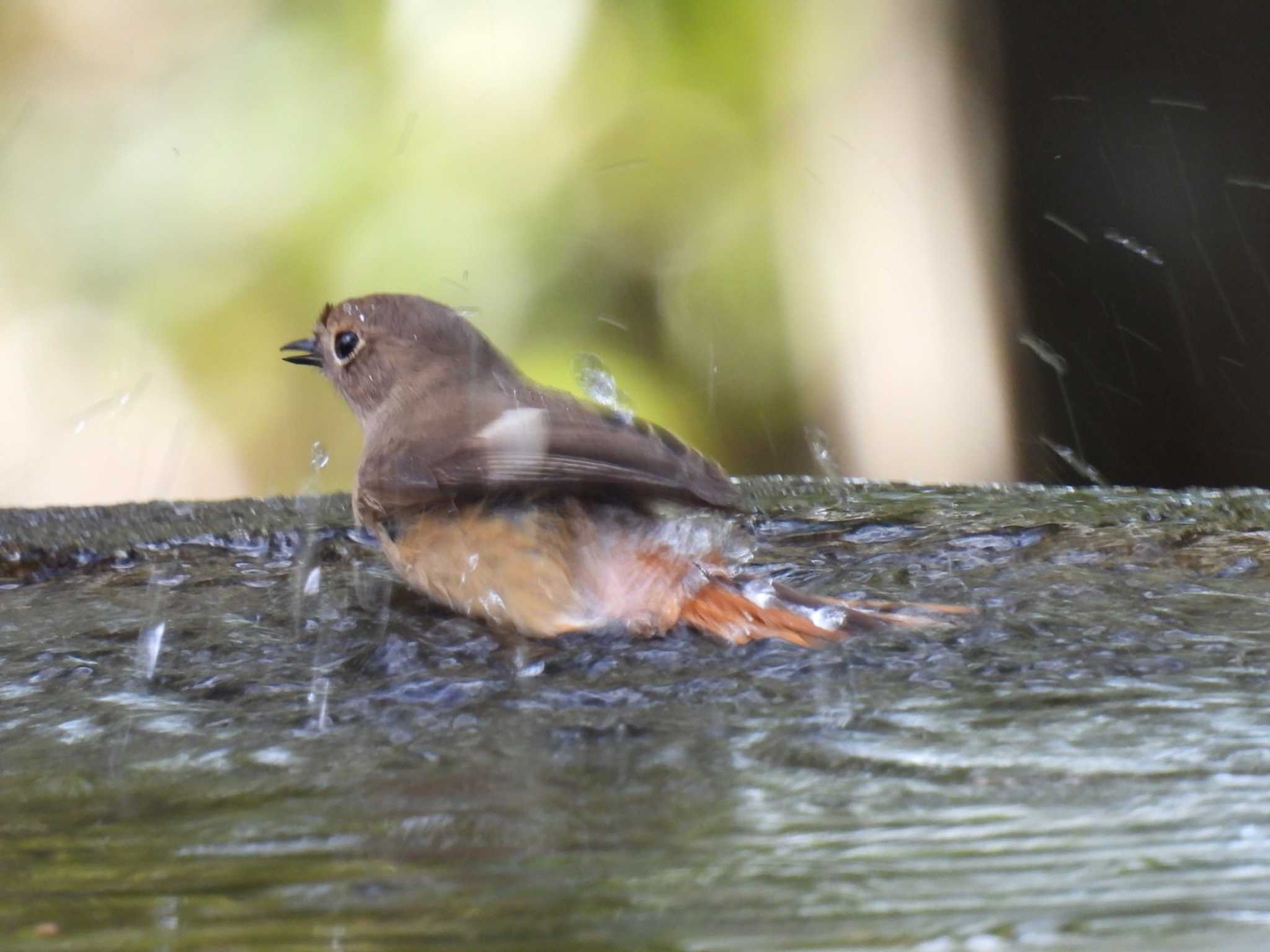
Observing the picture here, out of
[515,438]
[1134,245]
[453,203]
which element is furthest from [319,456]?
[515,438]

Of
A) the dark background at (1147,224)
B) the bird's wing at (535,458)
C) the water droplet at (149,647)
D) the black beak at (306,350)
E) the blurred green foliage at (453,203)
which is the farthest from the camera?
the blurred green foliage at (453,203)

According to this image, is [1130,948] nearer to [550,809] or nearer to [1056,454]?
[550,809]

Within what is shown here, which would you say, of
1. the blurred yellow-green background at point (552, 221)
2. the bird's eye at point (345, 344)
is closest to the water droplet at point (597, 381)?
the blurred yellow-green background at point (552, 221)

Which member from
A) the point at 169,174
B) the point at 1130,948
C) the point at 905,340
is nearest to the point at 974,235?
the point at 905,340

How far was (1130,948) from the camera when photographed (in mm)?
1028

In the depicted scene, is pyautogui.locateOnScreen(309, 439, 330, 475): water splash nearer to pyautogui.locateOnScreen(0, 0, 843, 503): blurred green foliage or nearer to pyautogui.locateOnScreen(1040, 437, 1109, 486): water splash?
pyautogui.locateOnScreen(0, 0, 843, 503): blurred green foliage

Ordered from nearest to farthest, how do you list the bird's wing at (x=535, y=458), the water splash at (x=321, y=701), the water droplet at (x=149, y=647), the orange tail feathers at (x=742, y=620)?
the water splash at (x=321, y=701), the water droplet at (x=149, y=647), the orange tail feathers at (x=742, y=620), the bird's wing at (x=535, y=458)

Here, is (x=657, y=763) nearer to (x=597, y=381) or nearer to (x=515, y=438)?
(x=515, y=438)

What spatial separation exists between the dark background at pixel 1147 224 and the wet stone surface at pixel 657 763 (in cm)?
262

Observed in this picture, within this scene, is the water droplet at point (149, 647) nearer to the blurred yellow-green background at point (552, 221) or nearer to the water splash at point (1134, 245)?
the blurred yellow-green background at point (552, 221)

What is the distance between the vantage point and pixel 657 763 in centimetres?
160

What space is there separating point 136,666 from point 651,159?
4013 mm

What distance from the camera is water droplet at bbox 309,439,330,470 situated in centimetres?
582

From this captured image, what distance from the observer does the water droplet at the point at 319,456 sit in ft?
19.1
